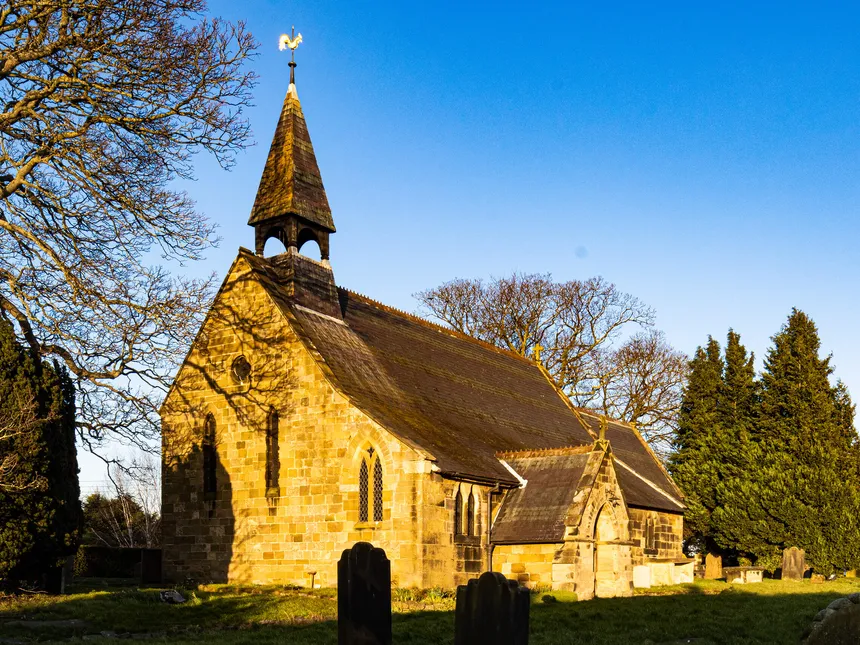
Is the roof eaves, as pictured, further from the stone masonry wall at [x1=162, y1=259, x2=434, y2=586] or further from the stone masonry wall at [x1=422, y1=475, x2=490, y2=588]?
the stone masonry wall at [x1=162, y1=259, x2=434, y2=586]

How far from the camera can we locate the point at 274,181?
95.3 feet

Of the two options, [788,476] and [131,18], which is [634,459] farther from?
[131,18]

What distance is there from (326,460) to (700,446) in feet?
79.3

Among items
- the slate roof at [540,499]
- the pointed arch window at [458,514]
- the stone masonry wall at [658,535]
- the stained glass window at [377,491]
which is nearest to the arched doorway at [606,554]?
the slate roof at [540,499]

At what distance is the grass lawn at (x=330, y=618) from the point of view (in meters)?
15.9

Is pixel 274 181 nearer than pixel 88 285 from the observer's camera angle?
No

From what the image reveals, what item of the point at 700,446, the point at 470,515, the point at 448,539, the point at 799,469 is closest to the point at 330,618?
the point at 448,539

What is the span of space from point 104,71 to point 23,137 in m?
2.47

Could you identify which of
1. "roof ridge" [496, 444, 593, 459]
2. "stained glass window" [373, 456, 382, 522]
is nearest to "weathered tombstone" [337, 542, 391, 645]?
"stained glass window" [373, 456, 382, 522]

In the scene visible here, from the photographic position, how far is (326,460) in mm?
24562

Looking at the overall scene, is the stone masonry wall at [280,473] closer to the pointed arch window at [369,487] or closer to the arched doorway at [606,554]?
the pointed arch window at [369,487]

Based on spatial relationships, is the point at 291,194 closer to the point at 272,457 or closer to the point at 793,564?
the point at 272,457

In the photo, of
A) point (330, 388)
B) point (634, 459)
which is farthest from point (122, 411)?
point (634, 459)

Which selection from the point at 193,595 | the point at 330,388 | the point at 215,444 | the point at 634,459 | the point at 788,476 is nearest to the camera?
the point at 193,595
